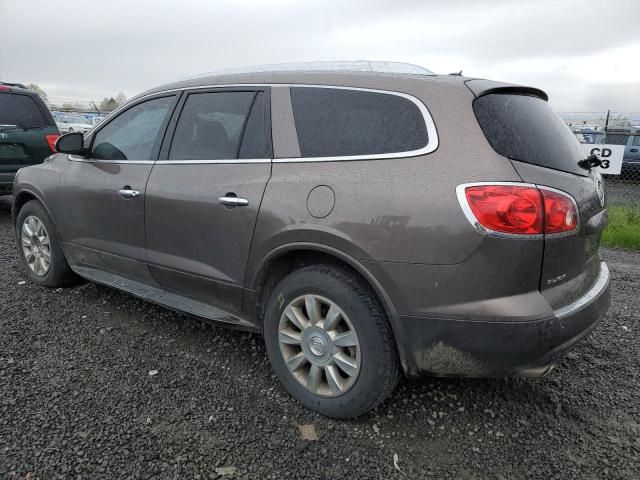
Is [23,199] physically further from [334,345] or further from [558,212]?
[558,212]

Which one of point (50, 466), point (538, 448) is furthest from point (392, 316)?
point (50, 466)

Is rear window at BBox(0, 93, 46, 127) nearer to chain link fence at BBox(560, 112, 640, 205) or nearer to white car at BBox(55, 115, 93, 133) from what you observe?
chain link fence at BBox(560, 112, 640, 205)

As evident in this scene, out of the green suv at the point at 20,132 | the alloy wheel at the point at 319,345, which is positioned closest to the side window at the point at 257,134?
the alloy wheel at the point at 319,345

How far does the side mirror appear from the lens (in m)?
3.79

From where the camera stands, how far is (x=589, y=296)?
246 cm

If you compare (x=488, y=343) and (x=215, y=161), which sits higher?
(x=215, y=161)

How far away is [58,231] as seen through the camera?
4.13 meters

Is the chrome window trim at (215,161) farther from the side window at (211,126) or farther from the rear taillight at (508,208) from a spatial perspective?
the rear taillight at (508,208)

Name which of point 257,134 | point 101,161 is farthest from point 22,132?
point 257,134

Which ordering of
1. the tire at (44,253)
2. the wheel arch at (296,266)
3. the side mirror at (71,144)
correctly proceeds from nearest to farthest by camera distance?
1. the wheel arch at (296,266)
2. the side mirror at (71,144)
3. the tire at (44,253)

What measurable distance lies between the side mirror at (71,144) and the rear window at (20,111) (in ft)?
13.5

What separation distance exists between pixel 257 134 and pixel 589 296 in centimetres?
192

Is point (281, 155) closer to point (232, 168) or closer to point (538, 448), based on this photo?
point (232, 168)

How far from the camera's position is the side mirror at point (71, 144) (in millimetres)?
3785
